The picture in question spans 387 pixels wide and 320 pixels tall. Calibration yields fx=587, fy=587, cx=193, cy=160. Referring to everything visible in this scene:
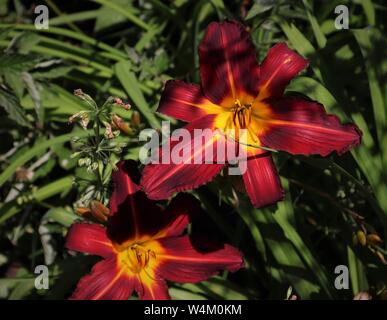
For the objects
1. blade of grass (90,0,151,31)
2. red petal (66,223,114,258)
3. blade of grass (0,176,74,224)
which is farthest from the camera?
blade of grass (90,0,151,31)

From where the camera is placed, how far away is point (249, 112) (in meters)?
1.28

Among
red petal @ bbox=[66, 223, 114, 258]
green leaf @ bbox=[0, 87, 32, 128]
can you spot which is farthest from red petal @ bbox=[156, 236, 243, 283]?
green leaf @ bbox=[0, 87, 32, 128]

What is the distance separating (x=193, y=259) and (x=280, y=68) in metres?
0.45

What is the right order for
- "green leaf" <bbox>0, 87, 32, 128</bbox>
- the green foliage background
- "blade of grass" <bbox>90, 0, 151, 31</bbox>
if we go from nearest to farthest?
the green foliage background → "green leaf" <bbox>0, 87, 32, 128</bbox> → "blade of grass" <bbox>90, 0, 151, 31</bbox>

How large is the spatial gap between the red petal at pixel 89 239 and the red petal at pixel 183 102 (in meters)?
0.29

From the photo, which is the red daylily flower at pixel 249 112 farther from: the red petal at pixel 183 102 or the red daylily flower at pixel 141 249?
the red daylily flower at pixel 141 249

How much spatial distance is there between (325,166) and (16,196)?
877 mm

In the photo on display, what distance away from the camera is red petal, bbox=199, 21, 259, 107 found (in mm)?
1216

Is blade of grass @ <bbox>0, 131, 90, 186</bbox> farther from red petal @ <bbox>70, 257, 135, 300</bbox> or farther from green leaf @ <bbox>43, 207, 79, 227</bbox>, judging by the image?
red petal @ <bbox>70, 257, 135, 300</bbox>

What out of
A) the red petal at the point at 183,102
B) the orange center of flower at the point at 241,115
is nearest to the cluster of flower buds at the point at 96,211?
the red petal at the point at 183,102

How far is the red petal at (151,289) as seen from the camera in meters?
1.26

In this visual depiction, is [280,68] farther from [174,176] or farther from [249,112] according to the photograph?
[174,176]

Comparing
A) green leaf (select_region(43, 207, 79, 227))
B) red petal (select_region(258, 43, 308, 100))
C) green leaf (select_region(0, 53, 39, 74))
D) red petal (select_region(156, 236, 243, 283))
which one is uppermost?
green leaf (select_region(0, 53, 39, 74))

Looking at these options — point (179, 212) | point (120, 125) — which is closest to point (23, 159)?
point (120, 125)
